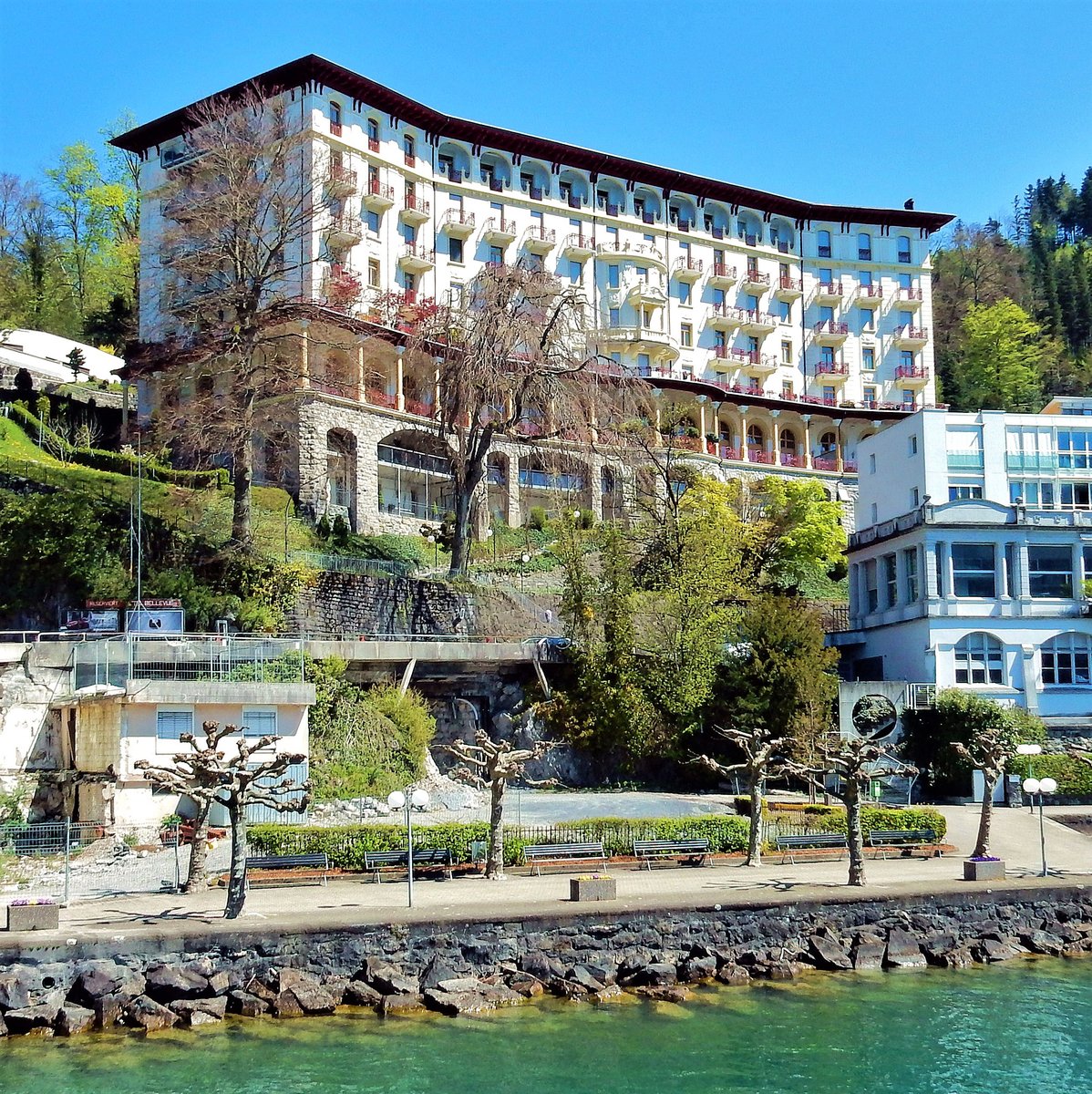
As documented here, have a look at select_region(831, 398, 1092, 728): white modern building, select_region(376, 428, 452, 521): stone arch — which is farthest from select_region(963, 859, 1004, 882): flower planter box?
select_region(376, 428, 452, 521): stone arch

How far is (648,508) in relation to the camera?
5231cm

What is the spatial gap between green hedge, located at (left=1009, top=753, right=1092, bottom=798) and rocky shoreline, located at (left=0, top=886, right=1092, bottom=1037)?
14.3 meters

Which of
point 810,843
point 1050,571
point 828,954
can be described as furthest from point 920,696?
point 828,954

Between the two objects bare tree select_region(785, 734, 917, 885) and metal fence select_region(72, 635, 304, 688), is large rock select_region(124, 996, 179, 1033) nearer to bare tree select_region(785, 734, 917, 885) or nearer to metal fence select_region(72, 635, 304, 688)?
metal fence select_region(72, 635, 304, 688)

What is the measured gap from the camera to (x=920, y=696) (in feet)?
150

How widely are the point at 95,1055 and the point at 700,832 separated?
1546 cm

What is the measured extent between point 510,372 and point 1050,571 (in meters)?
21.3

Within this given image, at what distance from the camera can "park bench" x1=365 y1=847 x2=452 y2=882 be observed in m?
29.1

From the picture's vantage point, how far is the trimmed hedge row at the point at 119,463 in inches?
1938

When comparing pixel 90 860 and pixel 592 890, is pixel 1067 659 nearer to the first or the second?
pixel 592 890

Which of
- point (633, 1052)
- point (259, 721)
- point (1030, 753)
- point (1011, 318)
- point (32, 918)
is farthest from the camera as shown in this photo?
point (1011, 318)

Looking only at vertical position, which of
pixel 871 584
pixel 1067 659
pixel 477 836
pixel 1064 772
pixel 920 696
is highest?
pixel 871 584

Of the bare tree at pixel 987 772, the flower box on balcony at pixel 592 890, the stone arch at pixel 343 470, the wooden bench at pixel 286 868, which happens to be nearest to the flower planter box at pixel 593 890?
the flower box on balcony at pixel 592 890

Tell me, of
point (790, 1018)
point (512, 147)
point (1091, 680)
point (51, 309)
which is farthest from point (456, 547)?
point (51, 309)
